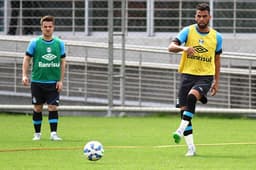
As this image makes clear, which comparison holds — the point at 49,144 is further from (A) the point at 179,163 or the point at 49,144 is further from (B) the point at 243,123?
(B) the point at 243,123

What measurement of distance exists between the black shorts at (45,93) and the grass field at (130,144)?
0.62 m

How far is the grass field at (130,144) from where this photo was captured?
11.1 m

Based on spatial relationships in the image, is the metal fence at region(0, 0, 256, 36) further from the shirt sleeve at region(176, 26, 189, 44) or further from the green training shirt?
the shirt sleeve at region(176, 26, 189, 44)

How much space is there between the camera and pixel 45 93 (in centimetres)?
1526

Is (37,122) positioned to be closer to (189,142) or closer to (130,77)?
(189,142)

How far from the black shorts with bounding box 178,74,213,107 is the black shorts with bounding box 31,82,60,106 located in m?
3.00

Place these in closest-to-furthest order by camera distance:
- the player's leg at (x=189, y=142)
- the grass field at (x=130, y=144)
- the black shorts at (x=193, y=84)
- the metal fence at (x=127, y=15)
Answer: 1. the grass field at (x=130, y=144)
2. the player's leg at (x=189, y=142)
3. the black shorts at (x=193, y=84)
4. the metal fence at (x=127, y=15)

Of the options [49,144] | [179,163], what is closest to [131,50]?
[49,144]

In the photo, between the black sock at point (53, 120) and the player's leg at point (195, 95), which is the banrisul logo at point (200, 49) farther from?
the black sock at point (53, 120)

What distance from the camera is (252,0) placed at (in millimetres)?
21688

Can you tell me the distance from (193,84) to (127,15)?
967 centimetres

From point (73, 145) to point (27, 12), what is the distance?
29.0 ft

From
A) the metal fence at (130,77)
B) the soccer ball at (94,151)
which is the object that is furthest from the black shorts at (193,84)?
the metal fence at (130,77)

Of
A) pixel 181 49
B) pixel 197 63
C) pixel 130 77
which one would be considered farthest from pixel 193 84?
pixel 130 77
